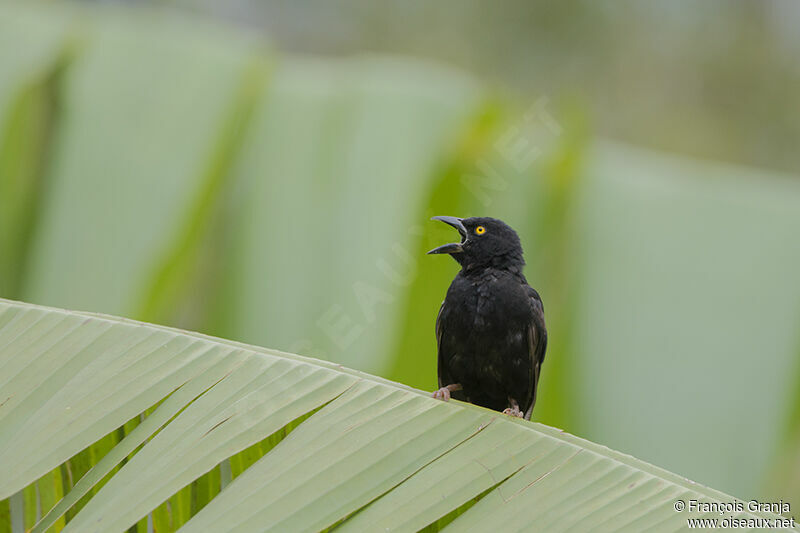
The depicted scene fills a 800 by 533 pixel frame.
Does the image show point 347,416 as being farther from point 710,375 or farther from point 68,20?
point 68,20

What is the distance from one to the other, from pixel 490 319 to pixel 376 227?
2.79 ft

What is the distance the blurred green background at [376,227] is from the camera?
312 centimetres

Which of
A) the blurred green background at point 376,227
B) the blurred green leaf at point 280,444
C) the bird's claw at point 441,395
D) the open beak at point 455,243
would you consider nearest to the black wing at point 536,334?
the open beak at point 455,243

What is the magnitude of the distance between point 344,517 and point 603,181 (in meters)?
2.25

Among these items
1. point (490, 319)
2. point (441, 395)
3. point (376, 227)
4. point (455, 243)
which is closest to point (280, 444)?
point (441, 395)

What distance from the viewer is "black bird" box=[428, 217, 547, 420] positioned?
2.54 meters

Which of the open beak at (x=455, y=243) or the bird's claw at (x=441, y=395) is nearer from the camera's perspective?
the bird's claw at (x=441, y=395)

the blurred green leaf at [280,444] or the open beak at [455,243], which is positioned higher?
the open beak at [455,243]

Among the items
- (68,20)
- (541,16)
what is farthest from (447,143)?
(541,16)

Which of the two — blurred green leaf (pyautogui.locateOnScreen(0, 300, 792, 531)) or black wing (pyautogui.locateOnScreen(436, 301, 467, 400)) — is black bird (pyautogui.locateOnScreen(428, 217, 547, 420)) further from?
blurred green leaf (pyautogui.locateOnScreen(0, 300, 792, 531))

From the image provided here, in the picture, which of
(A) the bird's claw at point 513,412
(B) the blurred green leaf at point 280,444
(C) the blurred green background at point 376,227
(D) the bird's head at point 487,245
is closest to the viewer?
(B) the blurred green leaf at point 280,444

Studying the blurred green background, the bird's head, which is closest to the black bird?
the bird's head

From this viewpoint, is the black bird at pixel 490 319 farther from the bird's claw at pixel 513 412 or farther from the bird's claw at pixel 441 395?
the bird's claw at pixel 441 395

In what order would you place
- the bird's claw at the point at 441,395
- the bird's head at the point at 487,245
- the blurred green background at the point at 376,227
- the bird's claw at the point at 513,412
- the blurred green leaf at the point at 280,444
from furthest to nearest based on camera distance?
the blurred green background at the point at 376,227, the bird's head at the point at 487,245, the bird's claw at the point at 513,412, the bird's claw at the point at 441,395, the blurred green leaf at the point at 280,444
